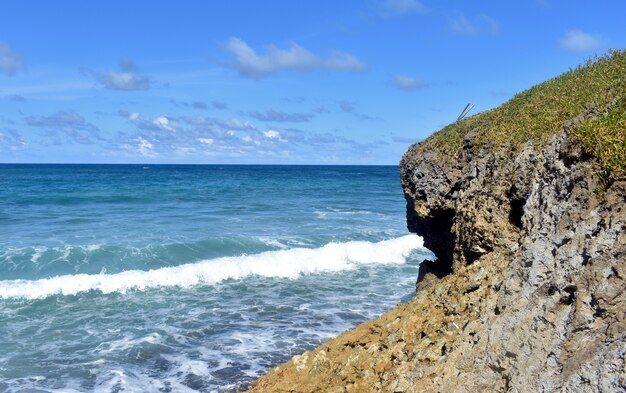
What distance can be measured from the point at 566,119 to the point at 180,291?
14.4 meters

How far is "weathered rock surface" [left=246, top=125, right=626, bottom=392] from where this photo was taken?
511 cm

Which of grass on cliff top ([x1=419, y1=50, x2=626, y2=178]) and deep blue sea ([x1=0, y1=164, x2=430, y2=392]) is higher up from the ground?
grass on cliff top ([x1=419, y1=50, x2=626, y2=178])

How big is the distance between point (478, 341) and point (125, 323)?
464 inches

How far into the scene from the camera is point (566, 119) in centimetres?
824

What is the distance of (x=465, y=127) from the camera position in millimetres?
12086

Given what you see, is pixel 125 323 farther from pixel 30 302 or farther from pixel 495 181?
pixel 495 181

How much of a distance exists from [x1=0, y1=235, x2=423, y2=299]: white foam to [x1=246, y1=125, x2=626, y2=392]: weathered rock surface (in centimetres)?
1255

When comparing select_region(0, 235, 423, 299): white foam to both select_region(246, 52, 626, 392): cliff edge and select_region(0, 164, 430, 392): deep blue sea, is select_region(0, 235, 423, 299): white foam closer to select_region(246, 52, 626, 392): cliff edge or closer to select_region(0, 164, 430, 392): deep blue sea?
select_region(0, 164, 430, 392): deep blue sea

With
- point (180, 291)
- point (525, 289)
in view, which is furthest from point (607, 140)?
point (180, 291)

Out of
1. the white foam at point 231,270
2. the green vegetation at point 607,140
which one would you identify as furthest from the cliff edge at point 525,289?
the white foam at point 231,270

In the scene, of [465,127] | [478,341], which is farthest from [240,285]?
[478,341]

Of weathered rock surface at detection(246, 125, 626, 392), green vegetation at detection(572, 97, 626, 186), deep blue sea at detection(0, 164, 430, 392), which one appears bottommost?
deep blue sea at detection(0, 164, 430, 392)

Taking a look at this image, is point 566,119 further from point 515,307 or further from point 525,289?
point 515,307

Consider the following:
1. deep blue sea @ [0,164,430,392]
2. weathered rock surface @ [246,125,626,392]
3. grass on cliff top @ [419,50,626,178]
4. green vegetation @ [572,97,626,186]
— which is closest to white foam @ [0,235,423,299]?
deep blue sea @ [0,164,430,392]
